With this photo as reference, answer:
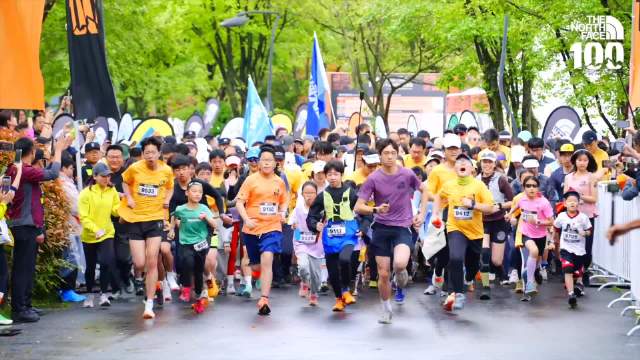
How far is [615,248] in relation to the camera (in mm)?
17297

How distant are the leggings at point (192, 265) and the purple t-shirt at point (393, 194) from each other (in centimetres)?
224

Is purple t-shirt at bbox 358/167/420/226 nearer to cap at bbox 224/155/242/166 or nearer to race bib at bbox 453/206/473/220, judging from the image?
race bib at bbox 453/206/473/220

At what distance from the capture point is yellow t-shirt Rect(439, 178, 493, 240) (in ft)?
49.7

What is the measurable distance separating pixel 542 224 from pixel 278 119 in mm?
16155

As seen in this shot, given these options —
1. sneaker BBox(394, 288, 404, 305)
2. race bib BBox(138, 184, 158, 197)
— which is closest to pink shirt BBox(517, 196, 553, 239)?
sneaker BBox(394, 288, 404, 305)

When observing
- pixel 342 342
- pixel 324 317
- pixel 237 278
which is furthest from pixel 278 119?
pixel 342 342

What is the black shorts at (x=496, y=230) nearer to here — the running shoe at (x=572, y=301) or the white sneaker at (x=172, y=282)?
Result: the running shoe at (x=572, y=301)

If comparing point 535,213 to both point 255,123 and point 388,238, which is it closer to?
point 388,238

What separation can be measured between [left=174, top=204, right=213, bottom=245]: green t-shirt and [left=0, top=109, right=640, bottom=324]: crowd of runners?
1 cm

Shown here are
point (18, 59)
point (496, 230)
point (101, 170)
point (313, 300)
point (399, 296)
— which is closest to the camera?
point (18, 59)

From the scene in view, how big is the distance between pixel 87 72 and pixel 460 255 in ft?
16.0

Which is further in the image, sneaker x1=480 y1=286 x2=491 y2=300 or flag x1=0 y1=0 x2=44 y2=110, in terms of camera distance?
sneaker x1=480 y1=286 x2=491 y2=300

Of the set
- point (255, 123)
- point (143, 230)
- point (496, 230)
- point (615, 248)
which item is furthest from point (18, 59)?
point (255, 123)

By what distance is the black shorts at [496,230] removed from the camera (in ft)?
56.4
